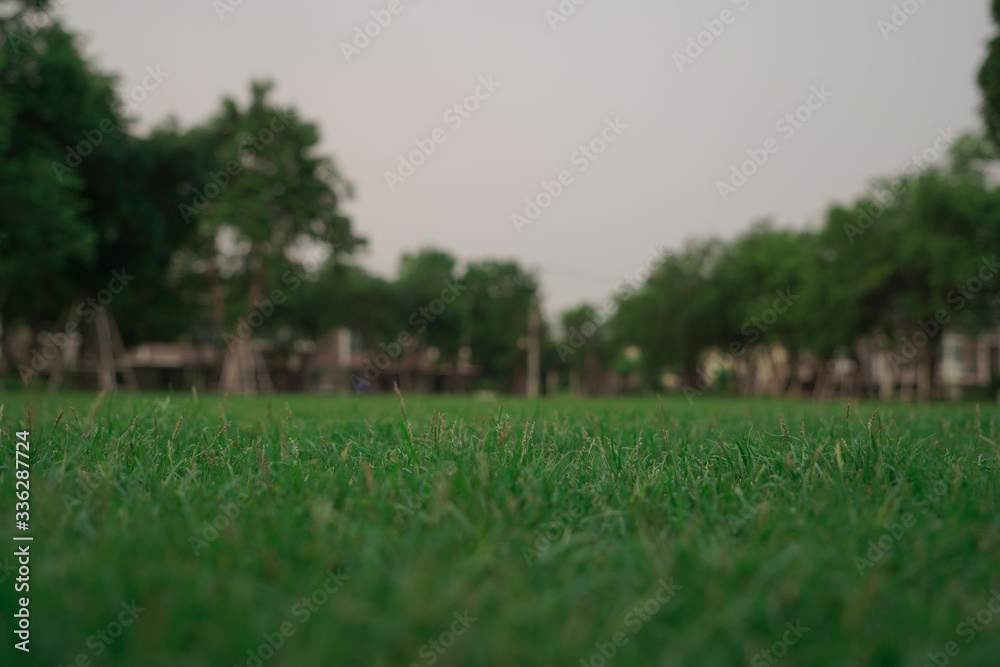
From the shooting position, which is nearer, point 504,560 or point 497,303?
point 504,560

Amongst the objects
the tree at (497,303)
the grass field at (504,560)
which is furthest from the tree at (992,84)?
the tree at (497,303)

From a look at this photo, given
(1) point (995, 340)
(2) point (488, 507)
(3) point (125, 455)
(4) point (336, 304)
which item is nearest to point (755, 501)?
(2) point (488, 507)

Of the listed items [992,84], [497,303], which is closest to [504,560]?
[992,84]

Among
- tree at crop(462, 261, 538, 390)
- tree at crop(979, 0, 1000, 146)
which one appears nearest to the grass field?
tree at crop(979, 0, 1000, 146)

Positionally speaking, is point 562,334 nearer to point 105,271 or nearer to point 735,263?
point 735,263

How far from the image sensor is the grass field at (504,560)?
55.8 inches

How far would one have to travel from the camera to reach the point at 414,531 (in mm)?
2021

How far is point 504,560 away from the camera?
1.85m

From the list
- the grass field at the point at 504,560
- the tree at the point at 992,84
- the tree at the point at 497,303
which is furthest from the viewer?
the tree at the point at 497,303

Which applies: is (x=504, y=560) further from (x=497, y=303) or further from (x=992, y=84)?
(x=497, y=303)

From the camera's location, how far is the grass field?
1417 millimetres

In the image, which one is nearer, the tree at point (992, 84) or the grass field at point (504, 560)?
the grass field at point (504, 560)

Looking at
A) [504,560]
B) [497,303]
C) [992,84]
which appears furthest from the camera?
[497,303]

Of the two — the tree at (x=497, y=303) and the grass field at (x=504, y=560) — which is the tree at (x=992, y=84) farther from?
the tree at (x=497, y=303)
